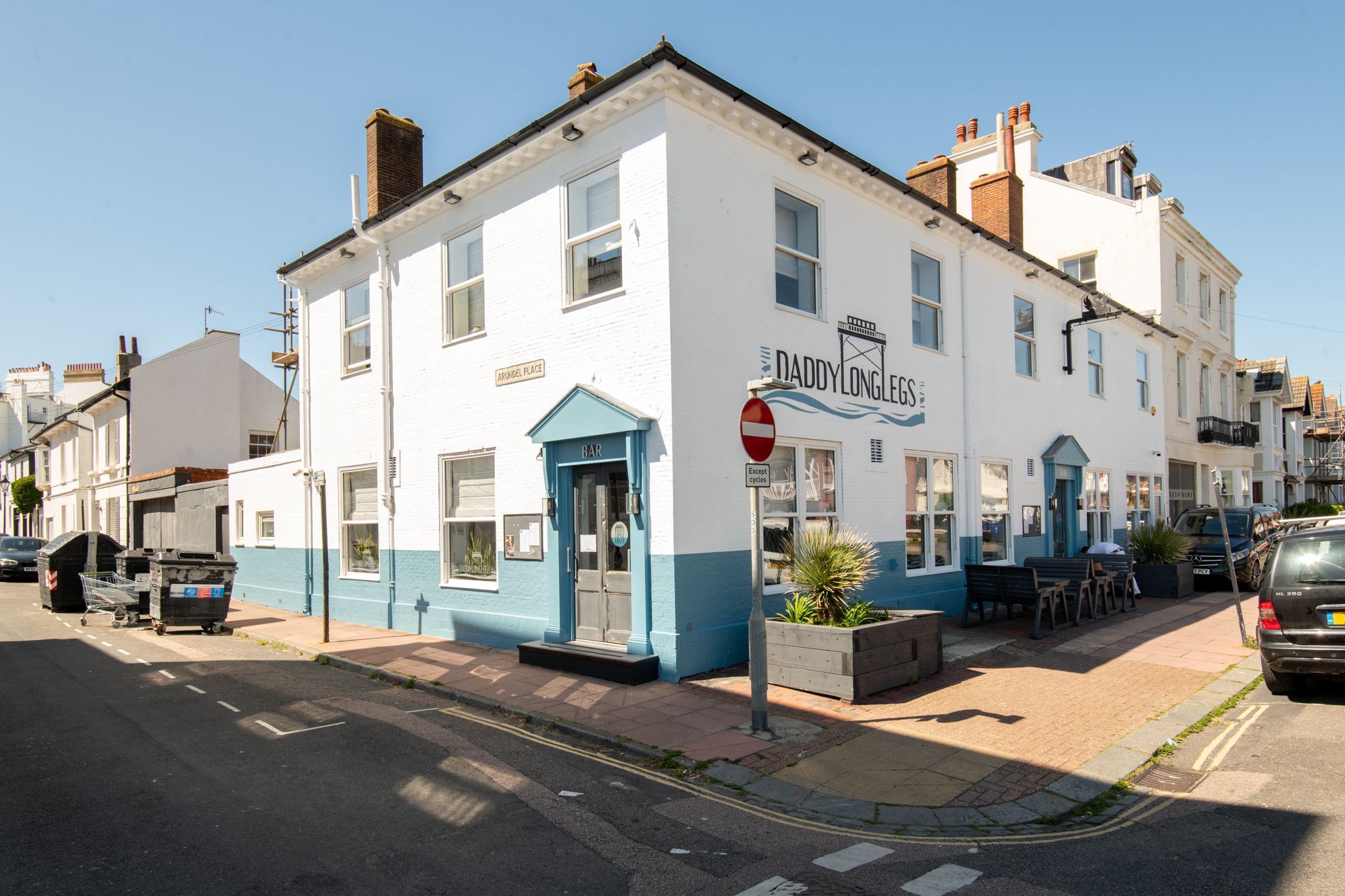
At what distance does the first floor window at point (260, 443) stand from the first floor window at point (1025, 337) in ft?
87.5

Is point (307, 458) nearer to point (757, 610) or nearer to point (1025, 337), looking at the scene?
point (757, 610)

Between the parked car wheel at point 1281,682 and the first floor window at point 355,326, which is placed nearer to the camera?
Answer: the parked car wheel at point 1281,682

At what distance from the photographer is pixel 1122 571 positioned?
14.9 m

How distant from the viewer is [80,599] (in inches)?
754

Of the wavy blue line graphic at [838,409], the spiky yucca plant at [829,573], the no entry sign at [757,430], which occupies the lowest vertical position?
the spiky yucca plant at [829,573]

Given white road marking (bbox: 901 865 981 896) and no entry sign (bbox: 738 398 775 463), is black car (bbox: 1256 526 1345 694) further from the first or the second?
no entry sign (bbox: 738 398 775 463)

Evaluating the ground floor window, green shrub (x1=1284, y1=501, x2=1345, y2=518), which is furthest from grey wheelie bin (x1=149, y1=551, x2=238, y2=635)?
green shrub (x1=1284, y1=501, x2=1345, y2=518)

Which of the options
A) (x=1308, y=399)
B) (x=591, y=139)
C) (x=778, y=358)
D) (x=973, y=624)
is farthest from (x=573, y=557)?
(x=1308, y=399)

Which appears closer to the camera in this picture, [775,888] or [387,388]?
[775,888]

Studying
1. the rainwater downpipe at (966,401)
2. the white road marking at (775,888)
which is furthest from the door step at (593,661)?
the rainwater downpipe at (966,401)

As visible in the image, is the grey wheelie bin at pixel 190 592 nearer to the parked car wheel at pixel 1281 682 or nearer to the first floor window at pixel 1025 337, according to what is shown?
the parked car wheel at pixel 1281 682

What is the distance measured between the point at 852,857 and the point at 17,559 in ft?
110

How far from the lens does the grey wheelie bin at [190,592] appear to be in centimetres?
1416

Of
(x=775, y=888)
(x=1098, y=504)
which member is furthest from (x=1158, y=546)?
(x=775, y=888)
